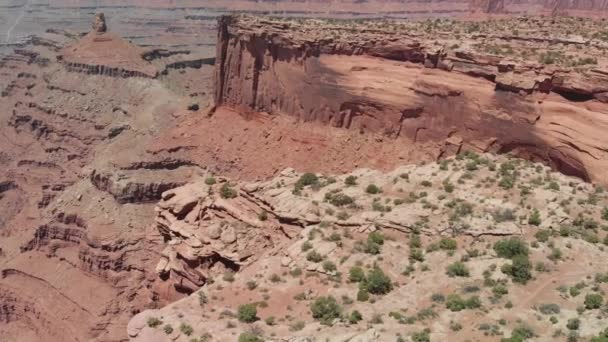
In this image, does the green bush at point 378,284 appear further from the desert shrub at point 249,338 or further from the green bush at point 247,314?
the desert shrub at point 249,338

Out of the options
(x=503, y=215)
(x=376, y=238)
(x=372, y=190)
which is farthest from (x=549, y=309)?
(x=372, y=190)

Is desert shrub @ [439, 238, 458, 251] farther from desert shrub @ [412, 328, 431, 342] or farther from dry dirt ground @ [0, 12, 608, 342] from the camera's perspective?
desert shrub @ [412, 328, 431, 342]

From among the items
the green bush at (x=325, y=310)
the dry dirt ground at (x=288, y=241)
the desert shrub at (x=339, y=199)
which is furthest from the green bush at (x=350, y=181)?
the green bush at (x=325, y=310)

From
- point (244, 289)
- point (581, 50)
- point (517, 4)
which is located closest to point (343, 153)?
point (581, 50)

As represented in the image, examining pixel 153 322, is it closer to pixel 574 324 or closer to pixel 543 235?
pixel 574 324

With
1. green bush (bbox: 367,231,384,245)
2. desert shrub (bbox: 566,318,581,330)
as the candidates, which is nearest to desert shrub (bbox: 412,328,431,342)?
desert shrub (bbox: 566,318,581,330)

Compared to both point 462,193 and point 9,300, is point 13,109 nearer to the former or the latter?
point 9,300
